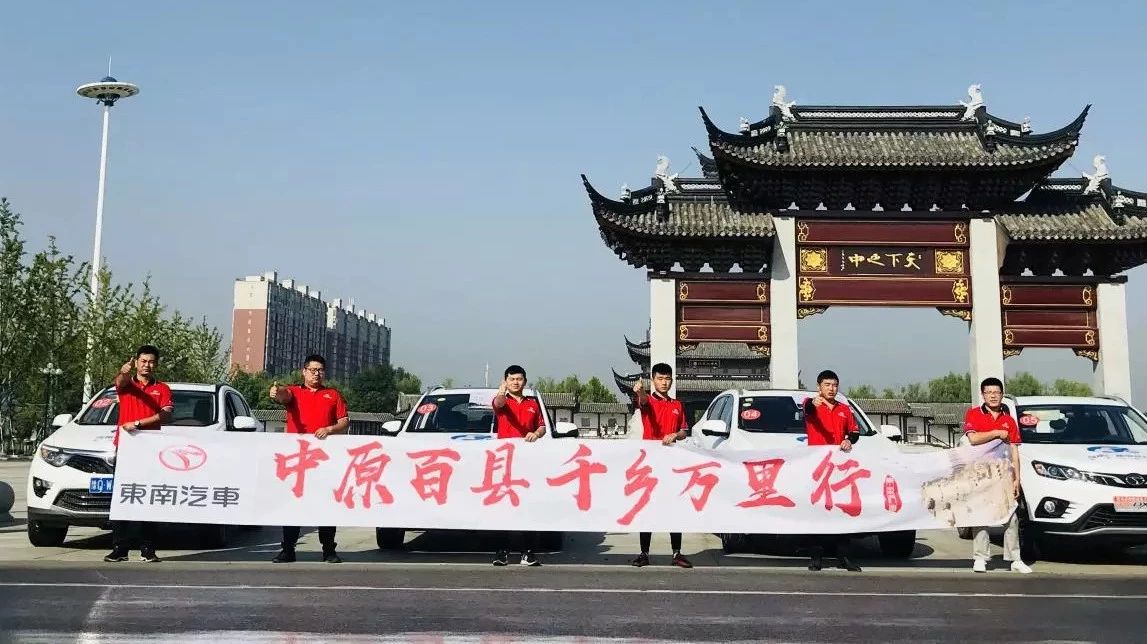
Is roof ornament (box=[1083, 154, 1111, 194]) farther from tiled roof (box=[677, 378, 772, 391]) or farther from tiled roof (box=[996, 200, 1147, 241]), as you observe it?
tiled roof (box=[677, 378, 772, 391])

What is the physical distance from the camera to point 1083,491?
8.36 metres

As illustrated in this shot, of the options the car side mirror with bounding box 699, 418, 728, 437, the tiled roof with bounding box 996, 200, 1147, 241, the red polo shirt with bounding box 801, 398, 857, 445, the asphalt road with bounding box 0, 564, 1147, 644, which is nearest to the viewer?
the asphalt road with bounding box 0, 564, 1147, 644

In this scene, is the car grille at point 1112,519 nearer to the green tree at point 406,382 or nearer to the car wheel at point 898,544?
the car wheel at point 898,544

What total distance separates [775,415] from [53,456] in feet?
23.6

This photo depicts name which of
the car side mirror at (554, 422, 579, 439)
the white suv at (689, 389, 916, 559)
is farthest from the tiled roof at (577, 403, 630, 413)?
the car side mirror at (554, 422, 579, 439)

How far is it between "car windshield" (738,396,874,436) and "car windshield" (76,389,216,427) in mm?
5780

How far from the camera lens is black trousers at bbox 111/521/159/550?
27.2 feet

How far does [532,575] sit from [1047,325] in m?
16.2

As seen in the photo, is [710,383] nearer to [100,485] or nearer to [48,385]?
[48,385]

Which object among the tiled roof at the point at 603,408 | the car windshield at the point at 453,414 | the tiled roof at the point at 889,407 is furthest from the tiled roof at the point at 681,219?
the tiled roof at the point at 603,408

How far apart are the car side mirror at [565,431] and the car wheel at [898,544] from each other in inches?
123

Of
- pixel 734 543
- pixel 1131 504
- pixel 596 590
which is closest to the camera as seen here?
pixel 596 590

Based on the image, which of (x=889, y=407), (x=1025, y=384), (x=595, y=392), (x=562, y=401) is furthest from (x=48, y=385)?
(x=1025, y=384)

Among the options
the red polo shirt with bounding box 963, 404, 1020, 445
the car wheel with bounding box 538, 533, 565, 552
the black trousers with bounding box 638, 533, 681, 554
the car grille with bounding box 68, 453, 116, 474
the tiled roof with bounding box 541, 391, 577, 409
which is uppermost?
the tiled roof with bounding box 541, 391, 577, 409
